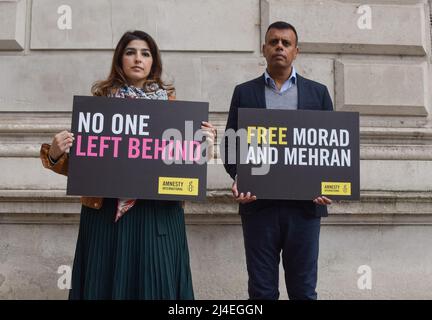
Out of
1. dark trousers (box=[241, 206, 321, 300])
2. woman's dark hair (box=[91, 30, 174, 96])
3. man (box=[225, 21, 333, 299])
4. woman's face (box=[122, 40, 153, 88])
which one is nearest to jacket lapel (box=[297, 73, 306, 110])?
man (box=[225, 21, 333, 299])

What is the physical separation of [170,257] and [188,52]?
240 centimetres

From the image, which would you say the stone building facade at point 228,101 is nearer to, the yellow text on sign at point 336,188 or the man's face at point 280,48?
the yellow text on sign at point 336,188

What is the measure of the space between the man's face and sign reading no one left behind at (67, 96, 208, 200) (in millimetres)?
601

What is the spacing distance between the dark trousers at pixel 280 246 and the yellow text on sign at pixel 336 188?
184 mm

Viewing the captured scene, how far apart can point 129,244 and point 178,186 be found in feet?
1.34

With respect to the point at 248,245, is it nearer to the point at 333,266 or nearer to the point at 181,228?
the point at 181,228

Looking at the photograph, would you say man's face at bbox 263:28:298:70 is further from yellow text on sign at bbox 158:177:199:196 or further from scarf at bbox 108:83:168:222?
yellow text on sign at bbox 158:177:199:196

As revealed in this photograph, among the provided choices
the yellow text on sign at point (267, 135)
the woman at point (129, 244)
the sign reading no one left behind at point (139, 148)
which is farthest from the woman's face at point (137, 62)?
the yellow text on sign at point (267, 135)

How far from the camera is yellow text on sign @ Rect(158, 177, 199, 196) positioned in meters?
2.97

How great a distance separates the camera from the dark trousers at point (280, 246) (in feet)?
10.5

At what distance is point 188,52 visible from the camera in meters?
4.84

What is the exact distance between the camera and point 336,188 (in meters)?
3.22

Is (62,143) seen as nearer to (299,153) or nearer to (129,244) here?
(129,244)
